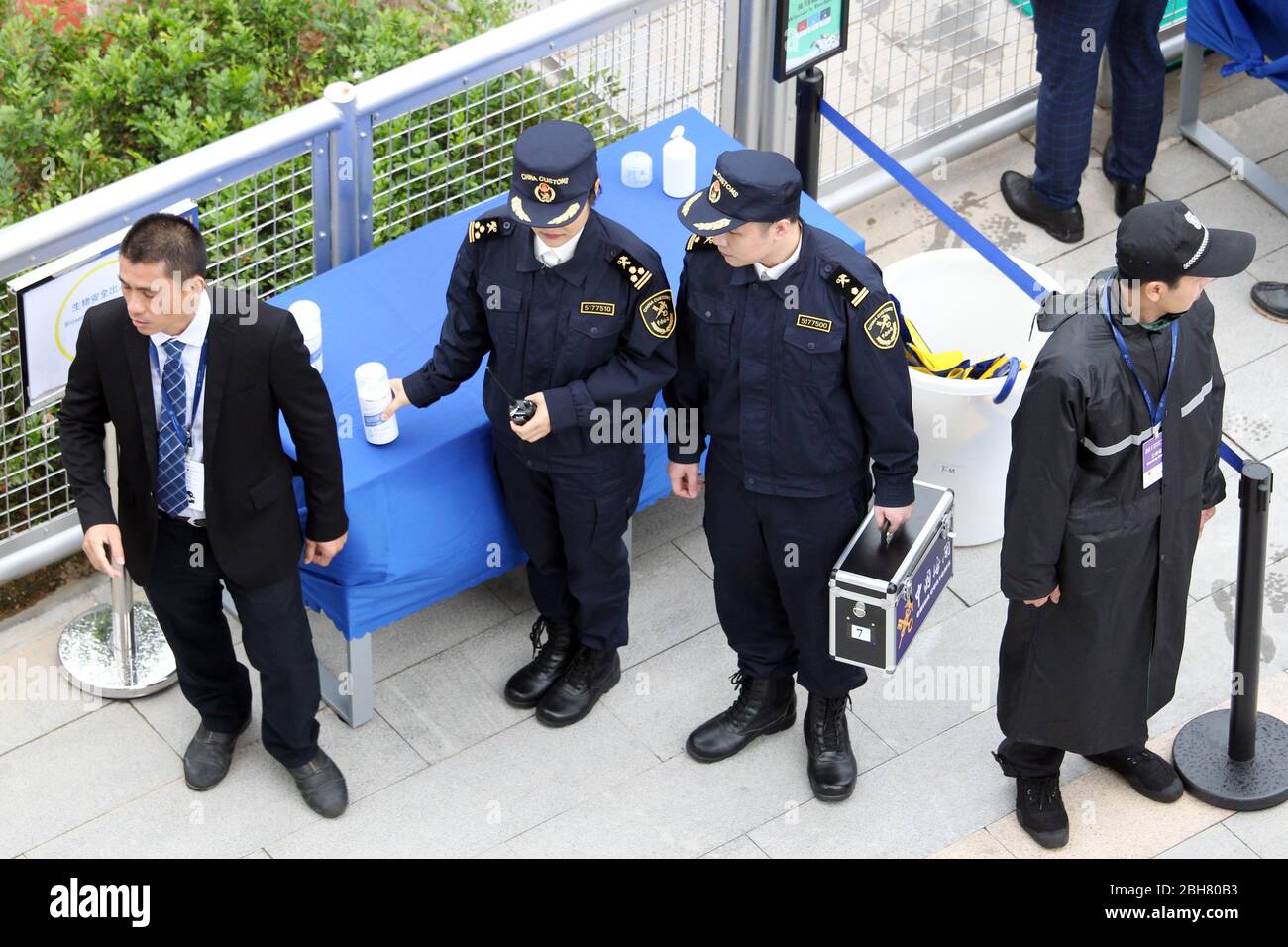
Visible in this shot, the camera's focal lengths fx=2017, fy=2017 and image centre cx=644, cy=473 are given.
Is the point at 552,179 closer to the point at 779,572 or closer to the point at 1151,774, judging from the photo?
the point at 779,572

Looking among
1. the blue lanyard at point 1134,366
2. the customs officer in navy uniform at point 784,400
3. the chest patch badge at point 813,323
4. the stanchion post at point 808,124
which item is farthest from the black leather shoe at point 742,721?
the stanchion post at point 808,124

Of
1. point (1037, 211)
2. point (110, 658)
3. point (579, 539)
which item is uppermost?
point (579, 539)

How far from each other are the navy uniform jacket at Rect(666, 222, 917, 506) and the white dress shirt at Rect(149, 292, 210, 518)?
1198 millimetres

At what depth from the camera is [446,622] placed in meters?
Result: 6.11

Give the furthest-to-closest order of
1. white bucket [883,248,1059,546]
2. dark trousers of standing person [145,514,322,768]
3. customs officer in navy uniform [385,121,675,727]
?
1. white bucket [883,248,1059,546]
2. dark trousers of standing person [145,514,322,768]
3. customs officer in navy uniform [385,121,675,727]

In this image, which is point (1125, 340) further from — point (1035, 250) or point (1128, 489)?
point (1035, 250)

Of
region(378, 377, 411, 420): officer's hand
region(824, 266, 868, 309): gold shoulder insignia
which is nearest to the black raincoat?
Result: region(824, 266, 868, 309): gold shoulder insignia

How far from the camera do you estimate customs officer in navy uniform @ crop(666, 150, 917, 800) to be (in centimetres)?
487

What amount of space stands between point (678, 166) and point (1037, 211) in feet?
6.13

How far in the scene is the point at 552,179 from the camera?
191 inches

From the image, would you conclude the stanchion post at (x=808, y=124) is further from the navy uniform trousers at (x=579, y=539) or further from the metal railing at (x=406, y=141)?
the navy uniform trousers at (x=579, y=539)

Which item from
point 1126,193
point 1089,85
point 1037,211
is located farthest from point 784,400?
point 1126,193

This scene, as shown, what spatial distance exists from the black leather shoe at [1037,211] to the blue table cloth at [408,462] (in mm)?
1587

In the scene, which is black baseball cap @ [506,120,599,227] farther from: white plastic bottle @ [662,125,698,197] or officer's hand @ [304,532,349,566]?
white plastic bottle @ [662,125,698,197]
